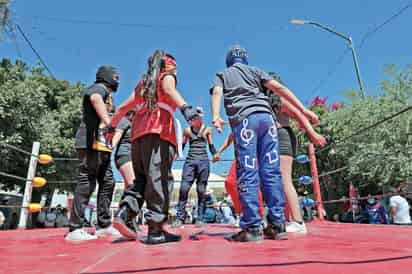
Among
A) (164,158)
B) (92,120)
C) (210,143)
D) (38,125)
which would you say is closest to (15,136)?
(38,125)

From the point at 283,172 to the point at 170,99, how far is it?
113cm

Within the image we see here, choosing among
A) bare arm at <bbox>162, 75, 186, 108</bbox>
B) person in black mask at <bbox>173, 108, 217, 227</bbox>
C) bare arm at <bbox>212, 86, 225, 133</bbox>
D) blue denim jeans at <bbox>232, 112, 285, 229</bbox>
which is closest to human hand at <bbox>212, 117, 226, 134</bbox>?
bare arm at <bbox>212, 86, 225, 133</bbox>

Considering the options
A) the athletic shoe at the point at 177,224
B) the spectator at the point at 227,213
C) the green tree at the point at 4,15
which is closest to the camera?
the athletic shoe at the point at 177,224

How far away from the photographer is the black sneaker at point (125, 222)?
2.23m

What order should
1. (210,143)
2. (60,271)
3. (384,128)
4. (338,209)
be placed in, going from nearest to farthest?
(60,271) < (210,143) < (384,128) < (338,209)

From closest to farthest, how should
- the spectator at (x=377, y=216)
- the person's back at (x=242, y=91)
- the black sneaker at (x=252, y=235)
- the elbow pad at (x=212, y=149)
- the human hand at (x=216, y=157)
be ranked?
1. the black sneaker at (x=252, y=235)
2. the person's back at (x=242, y=91)
3. the human hand at (x=216, y=157)
4. the elbow pad at (x=212, y=149)
5. the spectator at (x=377, y=216)

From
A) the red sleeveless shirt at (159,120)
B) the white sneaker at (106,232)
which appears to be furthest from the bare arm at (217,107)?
the white sneaker at (106,232)

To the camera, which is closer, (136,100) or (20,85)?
(136,100)

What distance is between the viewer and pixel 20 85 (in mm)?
11781

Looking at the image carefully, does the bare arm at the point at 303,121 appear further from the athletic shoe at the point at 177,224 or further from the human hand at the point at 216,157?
the athletic shoe at the point at 177,224

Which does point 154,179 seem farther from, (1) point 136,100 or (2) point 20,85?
(2) point 20,85

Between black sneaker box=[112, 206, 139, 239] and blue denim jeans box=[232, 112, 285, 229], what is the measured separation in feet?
2.50

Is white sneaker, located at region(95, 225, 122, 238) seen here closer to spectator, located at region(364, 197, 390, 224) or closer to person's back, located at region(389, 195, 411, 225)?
person's back, located at region(389, 195, 411, 225)

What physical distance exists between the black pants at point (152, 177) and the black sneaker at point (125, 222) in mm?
49
